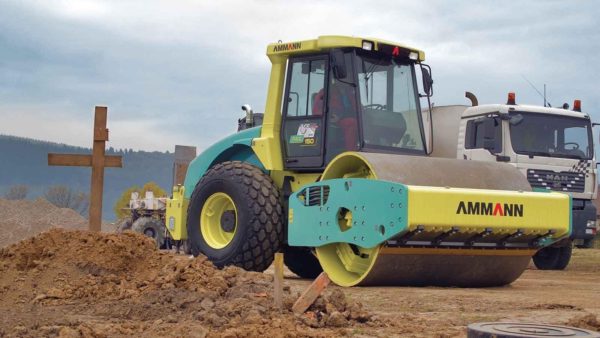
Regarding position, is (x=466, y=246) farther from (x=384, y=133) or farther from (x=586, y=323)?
(x=586, y=323)

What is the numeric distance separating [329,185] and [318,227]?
1.67 feet

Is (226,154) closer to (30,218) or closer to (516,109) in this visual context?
(516,109)

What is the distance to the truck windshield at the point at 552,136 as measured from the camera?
1661 cm

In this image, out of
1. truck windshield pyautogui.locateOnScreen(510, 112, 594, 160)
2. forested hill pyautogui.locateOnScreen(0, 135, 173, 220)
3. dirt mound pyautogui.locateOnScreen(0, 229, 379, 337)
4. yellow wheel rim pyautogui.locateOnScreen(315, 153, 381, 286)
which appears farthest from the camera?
forested hill pyautogui.locateOnScreen(0, 135, 173, 220)

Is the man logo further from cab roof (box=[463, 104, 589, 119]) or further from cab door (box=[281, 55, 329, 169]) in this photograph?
cab roof (box=[463, 104, 589, 119])

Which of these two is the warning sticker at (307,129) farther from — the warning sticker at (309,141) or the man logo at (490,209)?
the man logo at (490,209)

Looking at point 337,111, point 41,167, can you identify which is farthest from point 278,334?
A: point 41,167

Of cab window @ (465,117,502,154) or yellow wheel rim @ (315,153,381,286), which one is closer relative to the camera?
yellow wheel rim @ (315,153,381,286)

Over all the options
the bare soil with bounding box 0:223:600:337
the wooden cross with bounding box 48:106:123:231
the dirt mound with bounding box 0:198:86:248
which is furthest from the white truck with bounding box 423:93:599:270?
the dirt mound with bounding box 0:198:86:248

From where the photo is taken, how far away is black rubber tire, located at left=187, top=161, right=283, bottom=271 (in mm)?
11156

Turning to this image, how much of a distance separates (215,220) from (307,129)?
1.82 metres

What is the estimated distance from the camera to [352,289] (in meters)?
9.80

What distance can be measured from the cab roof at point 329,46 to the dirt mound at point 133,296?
3.07 meters

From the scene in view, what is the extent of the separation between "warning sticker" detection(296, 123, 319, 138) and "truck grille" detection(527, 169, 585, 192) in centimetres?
609
